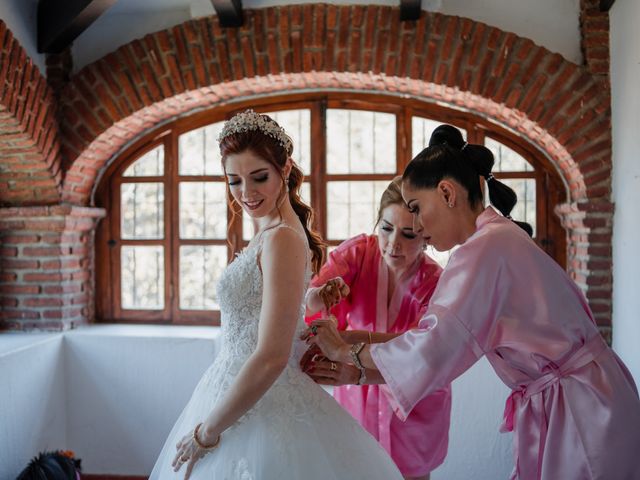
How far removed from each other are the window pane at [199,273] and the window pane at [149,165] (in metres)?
0.57

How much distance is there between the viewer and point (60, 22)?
12.1 ft

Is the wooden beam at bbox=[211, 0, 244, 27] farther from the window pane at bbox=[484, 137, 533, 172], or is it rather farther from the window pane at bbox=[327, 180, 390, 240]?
the window pane at bbox=[484, 137, 533, 172]

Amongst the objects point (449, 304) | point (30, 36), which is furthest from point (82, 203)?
point (449, 304)

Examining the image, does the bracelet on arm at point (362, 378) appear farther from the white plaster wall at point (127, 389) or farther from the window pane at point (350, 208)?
the window pane at point (350, 208)

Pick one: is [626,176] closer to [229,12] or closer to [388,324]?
[388,324]

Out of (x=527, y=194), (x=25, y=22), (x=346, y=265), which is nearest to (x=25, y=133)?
(x=25, y=22)

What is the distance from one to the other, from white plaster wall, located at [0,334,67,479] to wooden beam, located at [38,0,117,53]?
5.93 feet

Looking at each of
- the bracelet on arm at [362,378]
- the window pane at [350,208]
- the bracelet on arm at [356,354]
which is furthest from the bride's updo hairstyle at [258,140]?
the window pane at [350,208]

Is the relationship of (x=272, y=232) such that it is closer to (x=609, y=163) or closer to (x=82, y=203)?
(x=609, y=163)

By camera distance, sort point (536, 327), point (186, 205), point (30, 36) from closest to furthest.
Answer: point (536, 327), point (30, 36), point (186, 205)

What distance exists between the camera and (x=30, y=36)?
12.3ft

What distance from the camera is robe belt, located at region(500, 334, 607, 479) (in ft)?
5.18

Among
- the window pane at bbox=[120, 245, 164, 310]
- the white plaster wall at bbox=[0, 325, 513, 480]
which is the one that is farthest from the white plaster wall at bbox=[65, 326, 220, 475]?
the window pane at bbox=[120, 245, 164, 310]

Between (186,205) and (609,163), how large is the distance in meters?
2.70
